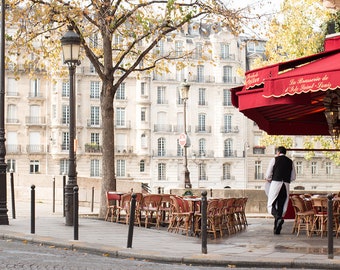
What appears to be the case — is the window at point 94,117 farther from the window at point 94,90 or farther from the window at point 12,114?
the window at point 12,114

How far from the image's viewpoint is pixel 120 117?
3342 inches

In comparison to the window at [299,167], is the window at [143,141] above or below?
above

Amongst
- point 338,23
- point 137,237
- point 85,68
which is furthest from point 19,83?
point 137,237

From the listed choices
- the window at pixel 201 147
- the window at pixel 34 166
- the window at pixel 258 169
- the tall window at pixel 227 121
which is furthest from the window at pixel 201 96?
the window at pixel 34 166

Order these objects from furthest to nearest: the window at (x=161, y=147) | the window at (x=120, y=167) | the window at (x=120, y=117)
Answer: the window at (x=161, y=147) < the window at (x=120, y=117) < the window at (x=120, y=167)

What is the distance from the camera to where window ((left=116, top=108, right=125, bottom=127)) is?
3334 inches

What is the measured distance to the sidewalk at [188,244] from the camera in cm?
1190

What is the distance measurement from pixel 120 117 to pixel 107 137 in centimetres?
6447

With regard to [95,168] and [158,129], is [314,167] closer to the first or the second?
[158,129]

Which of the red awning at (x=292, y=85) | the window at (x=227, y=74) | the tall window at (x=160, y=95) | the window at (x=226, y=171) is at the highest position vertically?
the window at (x=227, y=74)

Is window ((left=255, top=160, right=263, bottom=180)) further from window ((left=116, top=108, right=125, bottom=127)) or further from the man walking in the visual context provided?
the man walking

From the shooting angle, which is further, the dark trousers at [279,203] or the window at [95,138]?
the window at [95,138]

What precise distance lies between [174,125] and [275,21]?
6737cm

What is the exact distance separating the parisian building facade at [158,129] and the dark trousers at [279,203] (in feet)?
205
